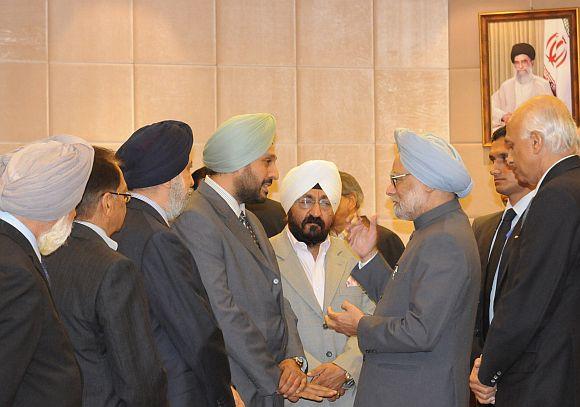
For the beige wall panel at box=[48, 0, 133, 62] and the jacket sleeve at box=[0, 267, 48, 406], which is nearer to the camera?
the jacket sleeve at box=[0, 267, 48, 406]

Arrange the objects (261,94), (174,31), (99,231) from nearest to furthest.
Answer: (99,231) → (174,31) → (261,94)

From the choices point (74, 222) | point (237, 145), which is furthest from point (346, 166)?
point (74, 222)

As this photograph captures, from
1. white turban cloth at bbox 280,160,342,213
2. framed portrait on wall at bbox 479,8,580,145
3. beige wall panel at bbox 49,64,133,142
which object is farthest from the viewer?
framed portrait on wall at bbox 479,8,580,145

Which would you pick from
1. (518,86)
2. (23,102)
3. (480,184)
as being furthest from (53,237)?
(518,86)

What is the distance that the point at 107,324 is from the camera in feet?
9.00

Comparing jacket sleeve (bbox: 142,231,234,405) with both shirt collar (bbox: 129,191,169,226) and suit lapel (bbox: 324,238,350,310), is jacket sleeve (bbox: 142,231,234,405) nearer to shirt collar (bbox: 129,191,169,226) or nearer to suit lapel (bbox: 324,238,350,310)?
shirt collar (bbox: 129,191,169,226)

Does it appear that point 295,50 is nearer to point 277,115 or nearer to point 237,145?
point 277,115

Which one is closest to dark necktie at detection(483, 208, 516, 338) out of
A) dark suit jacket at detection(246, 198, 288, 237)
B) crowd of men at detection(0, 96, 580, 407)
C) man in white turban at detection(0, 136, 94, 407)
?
crowd of men at detection(0, 96, 580, 407)

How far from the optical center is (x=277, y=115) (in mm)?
6695

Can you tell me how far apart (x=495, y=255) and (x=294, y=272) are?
1.03m

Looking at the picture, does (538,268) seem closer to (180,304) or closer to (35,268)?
(180,304)

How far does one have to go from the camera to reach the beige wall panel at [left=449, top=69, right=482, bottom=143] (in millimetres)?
6812

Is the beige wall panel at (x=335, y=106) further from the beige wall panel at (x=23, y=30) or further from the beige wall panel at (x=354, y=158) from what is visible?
the beige wall panel at (x=23, y=30)

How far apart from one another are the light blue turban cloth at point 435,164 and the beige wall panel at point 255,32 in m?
2.96
